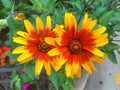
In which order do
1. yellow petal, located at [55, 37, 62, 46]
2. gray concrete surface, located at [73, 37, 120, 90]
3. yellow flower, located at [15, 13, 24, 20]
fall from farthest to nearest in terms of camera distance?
gray concrete surface, located at [73, 37, 120, 90], yellow flower, located at [15, 13, 24, 20], yellow petal, located at [55, 37, 62, 46]

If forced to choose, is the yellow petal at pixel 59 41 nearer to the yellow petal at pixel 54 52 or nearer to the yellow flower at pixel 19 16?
the yellow petal at pixel 54 52

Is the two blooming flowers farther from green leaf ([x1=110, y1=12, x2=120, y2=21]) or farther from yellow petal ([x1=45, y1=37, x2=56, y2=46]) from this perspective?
green leaf ([x1=110, y1=12, x2=120, y2=21])

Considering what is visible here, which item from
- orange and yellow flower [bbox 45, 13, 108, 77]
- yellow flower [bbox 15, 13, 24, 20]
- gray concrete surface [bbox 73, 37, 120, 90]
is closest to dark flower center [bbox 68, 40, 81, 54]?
orange and yellow flower [bbox 45, 13, 108, 77]

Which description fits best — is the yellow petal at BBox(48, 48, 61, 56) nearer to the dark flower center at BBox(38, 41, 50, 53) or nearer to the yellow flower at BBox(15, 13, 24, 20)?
the dark flower center at BBox(38, 41, 50, 53)

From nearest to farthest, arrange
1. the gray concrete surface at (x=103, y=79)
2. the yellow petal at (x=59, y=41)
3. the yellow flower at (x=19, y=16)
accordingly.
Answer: the yellow petal at (x=59, y=41) < the yellow flower at (x=19, y=16) < the gray concrete surface at (x=103, y=79)

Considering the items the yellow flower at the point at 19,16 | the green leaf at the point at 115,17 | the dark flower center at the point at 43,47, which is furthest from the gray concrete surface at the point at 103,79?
the dark flower center at the point at 43,47

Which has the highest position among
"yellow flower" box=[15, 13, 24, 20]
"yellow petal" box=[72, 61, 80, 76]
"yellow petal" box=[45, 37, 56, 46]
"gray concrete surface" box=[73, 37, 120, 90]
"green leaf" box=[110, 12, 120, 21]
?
"yellow flower" box=[15, 13, 24, 20]

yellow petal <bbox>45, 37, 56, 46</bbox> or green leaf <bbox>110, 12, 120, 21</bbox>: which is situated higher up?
green leaf <bbox>110, 12, 120, 21</bbox>

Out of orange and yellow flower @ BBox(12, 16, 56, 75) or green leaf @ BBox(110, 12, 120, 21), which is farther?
A: green leaf @ BBox(110, 12, 120, 21)

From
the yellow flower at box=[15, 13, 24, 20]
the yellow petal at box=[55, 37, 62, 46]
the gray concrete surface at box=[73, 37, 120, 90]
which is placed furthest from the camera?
the gray concrete surface at box=[73, 37, 120, 90]
